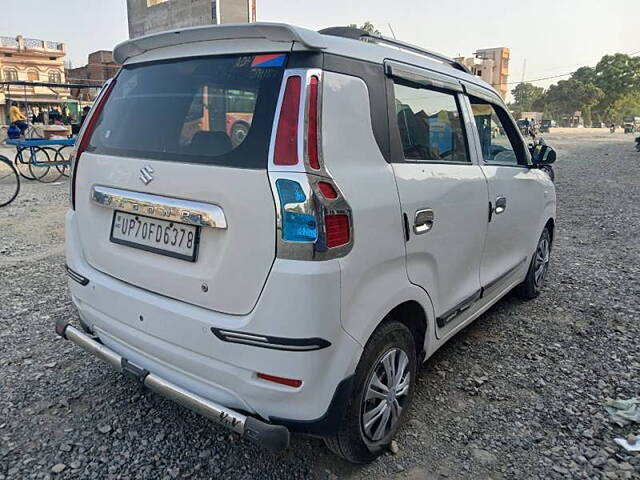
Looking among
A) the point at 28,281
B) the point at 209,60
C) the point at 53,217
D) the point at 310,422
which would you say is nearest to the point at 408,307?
the point at 310,422

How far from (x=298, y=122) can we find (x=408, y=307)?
1.08 metres

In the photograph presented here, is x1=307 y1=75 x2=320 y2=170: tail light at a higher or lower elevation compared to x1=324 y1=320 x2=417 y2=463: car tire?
higher

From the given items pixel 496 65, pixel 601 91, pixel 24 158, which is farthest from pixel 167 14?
pixel 601 91

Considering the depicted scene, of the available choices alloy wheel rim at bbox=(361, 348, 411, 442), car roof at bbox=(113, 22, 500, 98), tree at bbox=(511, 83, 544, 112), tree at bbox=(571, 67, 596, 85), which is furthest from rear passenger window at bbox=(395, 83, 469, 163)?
tree at bbox=(511, 83, 544, 112)

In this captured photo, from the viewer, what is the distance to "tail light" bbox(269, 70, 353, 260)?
5.89 ft

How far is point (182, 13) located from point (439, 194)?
150 ft

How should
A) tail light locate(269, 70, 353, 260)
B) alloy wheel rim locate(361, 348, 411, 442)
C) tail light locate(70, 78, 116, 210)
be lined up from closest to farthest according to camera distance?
1. tail light locate(269, 70, 353, 260)
2. alloy wheel rim locate(361, 348, 411, 442)
3. tail light locate(70, 78, 116, 210)

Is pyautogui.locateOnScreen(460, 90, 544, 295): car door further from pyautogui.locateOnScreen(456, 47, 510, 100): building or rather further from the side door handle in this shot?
pyautogui.locateOnScreen(456, 47, 510, 100): building

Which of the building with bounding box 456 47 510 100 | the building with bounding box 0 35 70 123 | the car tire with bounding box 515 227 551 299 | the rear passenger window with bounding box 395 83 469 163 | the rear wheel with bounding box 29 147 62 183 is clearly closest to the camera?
the rear passenger window with bounding box 395 83 469 163

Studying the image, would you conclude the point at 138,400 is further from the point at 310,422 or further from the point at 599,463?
the point at 599,463

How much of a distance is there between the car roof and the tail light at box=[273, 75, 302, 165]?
17 centimetres

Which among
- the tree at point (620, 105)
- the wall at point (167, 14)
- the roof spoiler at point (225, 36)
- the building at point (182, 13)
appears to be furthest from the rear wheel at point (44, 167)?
the tree at point (620, 105)

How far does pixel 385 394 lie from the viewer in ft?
7.72

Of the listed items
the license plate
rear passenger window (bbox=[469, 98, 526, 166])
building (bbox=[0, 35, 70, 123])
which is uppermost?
building (bbox=[0, 35, 70, 123])
